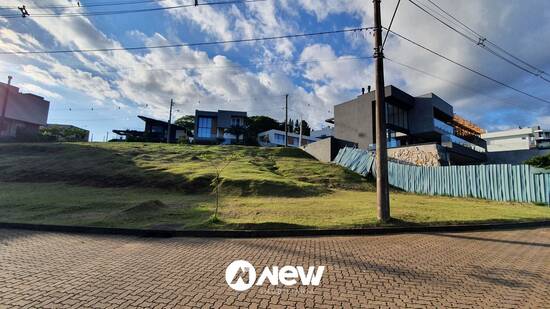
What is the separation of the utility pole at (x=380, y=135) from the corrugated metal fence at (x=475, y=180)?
406 inches

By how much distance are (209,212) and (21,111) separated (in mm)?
47928

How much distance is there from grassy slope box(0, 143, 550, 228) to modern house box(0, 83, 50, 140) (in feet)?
58.0

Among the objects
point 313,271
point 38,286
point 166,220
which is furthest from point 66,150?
point 313,271

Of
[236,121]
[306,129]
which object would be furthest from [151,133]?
[306,129]

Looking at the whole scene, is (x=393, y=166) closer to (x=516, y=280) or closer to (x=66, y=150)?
(x=516, y=280)

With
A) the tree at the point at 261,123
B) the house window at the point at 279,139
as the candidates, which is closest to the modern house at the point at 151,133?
the tree at the point at 261,123

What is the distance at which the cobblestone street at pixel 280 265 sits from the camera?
387 centimetres

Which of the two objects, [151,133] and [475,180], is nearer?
[475,180]

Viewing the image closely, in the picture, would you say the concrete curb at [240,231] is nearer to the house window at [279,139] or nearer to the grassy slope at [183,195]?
the grassy slope at [183,195]

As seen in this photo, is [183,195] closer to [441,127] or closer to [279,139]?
[441,127]

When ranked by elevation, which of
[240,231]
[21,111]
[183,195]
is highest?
[21,111]

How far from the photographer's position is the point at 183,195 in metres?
15.8

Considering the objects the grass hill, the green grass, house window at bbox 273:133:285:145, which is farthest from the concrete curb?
house window at bbox 273:133:285:145

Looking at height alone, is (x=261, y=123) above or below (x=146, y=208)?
above
